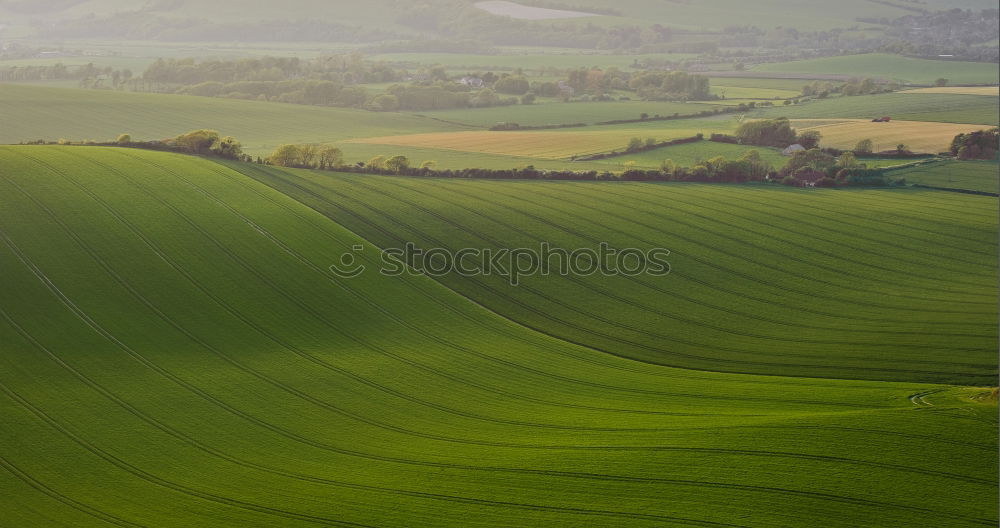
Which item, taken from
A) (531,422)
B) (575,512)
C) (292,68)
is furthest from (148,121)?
(575,512)

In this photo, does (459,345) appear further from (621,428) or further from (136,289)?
(136,289)

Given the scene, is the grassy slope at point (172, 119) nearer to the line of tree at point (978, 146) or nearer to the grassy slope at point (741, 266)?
the grassy slope at point (741, 266)

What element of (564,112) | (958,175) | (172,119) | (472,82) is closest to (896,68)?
(564,112)

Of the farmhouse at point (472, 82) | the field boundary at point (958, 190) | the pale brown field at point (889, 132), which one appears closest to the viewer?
the field boundary at point (958, 190)

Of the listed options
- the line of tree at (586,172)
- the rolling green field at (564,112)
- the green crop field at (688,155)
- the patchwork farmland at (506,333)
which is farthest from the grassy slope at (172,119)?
the green crop field at (688,155)

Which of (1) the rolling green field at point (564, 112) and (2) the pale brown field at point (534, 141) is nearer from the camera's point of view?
(2) the pale brown field at point (534, 141)

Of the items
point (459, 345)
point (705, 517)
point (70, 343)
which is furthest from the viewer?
point (459, 345)

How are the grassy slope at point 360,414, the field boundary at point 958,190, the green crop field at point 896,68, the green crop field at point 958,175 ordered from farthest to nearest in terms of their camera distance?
the green crop field at point 896,68 → the green crop field at point 958,175 → the field boundary at point 958,190 → the grassy slope at point 360,414
